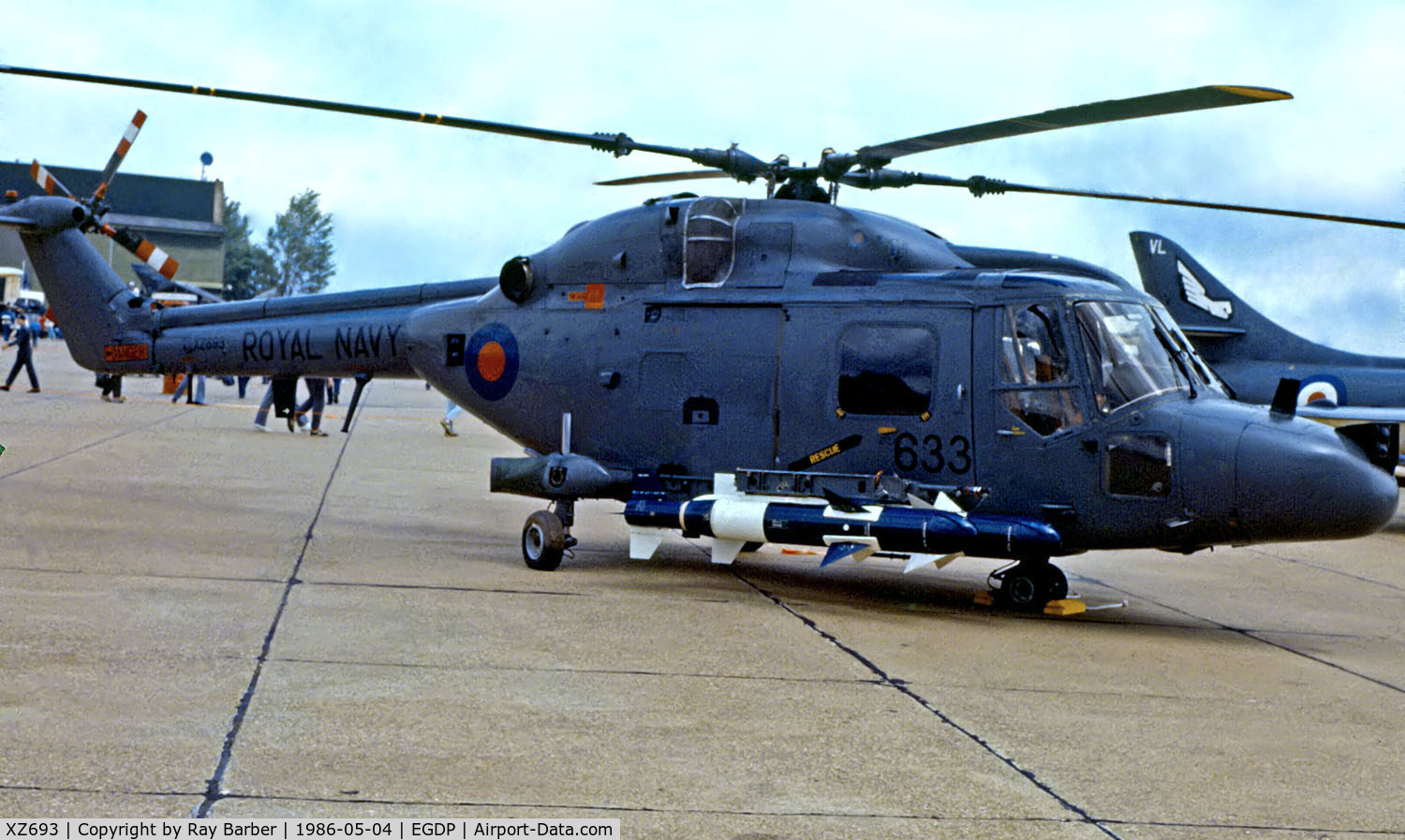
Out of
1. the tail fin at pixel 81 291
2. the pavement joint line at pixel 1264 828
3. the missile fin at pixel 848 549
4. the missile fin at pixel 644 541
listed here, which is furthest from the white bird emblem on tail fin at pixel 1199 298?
the pavement joint line at pixel 1264 828

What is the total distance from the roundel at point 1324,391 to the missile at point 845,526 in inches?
513

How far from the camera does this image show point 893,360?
9.59 m

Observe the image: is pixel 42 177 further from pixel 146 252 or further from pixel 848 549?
pixel 848 549

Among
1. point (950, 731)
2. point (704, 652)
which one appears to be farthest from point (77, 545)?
point (950, 731)

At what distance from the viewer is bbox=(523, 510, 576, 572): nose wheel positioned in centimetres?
1030

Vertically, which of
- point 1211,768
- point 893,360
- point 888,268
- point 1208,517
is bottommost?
point 1211,768

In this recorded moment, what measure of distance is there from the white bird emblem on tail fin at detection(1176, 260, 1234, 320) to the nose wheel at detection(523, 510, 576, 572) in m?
14.6

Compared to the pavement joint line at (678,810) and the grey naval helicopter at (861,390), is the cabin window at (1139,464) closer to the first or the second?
the grey naval helicopter at (861,390)

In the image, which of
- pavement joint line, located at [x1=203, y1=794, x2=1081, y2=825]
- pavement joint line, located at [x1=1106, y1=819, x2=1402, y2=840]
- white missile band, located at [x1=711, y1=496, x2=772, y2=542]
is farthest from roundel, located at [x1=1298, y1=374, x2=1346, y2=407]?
pavement joint line, located at [x1=203, y1=794, x2=1081, y2=825]

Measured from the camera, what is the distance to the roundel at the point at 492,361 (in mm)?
11352

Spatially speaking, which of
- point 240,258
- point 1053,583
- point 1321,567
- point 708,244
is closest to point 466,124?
point 708,244

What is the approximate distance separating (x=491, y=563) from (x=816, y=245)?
346cm

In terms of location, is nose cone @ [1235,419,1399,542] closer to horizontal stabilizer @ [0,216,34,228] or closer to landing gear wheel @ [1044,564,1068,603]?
landing gear wheel @ [1044,564,1068,603]

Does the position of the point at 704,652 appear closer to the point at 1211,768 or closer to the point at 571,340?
the point at 1211,768
